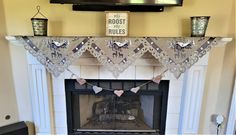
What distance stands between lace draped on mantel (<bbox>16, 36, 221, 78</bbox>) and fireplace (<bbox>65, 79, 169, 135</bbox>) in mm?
353

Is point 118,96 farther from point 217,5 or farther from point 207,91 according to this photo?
point 217,5

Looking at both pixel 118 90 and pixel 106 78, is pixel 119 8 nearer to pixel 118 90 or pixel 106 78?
pixel 106 78

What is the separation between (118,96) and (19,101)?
92cm

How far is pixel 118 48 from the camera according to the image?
157 cm

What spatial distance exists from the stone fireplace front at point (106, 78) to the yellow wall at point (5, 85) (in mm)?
190

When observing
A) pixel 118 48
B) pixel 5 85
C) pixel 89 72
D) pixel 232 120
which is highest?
pixel 118 48

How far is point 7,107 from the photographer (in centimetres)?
183

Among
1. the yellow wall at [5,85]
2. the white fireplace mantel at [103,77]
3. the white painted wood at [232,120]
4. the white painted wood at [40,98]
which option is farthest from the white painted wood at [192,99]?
the yellow wall at [5,85]

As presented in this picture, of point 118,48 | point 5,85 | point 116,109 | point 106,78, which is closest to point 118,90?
point 106,78

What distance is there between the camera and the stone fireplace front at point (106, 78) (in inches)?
69.9

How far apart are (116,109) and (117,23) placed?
0.91m

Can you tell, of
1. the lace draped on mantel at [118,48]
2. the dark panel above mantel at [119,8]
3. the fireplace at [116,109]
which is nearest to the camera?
the lace draped on mantel at [118,48]

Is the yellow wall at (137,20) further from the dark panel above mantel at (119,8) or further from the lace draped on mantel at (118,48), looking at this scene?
the lace draped on mantel at (118,48)

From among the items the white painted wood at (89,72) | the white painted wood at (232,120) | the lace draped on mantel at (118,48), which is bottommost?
the white painted wood at (232,120)
